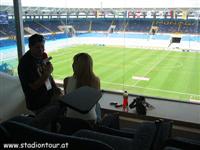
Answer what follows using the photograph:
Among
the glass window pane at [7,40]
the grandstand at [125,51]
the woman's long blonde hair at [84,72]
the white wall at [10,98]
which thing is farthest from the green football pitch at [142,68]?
the woman's long blonde hair at [84,72]

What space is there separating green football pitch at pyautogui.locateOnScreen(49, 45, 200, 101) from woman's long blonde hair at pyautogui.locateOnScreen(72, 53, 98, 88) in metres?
6.25

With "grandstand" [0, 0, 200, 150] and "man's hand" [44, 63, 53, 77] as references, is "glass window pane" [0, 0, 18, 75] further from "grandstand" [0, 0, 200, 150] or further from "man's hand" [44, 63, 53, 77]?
"man's hand" [44, 63, 53, 77]

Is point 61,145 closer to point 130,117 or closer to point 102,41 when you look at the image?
point 130,117

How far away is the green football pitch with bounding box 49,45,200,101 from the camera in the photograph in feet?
28.9

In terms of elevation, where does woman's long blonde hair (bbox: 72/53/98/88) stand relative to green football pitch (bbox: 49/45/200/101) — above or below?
above

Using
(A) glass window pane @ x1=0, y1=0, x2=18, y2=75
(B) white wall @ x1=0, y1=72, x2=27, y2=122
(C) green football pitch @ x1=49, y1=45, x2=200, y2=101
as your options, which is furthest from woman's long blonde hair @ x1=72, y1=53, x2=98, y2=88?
(C) green football pitch @ x1=49, y1=45, x2=200, y2=101

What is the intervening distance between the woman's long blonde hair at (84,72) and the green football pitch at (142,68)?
20.5ft

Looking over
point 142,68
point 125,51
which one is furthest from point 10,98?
point 125,51

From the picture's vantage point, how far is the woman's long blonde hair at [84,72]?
184cm

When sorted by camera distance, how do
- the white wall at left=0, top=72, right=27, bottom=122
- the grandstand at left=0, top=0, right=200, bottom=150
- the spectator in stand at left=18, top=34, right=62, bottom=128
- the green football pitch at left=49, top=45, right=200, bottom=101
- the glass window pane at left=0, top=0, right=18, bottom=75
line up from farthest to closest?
the green football pitch at left=49, top=45, right=200, bottom=101 → the glass window pane at left=0, top=0, right=18, bottom=75 → the white wall at left=0, top=72, right=27, bottom=122 → the grandstand at left=0, top=0, right=200, bottom=150 → the spectator in stand at left=18, top=34, right=62, bottom=128

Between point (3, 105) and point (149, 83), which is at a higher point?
point (3, 105)

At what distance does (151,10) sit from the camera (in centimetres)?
601

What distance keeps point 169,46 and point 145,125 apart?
10058 millimetres

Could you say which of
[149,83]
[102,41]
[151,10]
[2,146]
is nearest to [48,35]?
[102,41]
